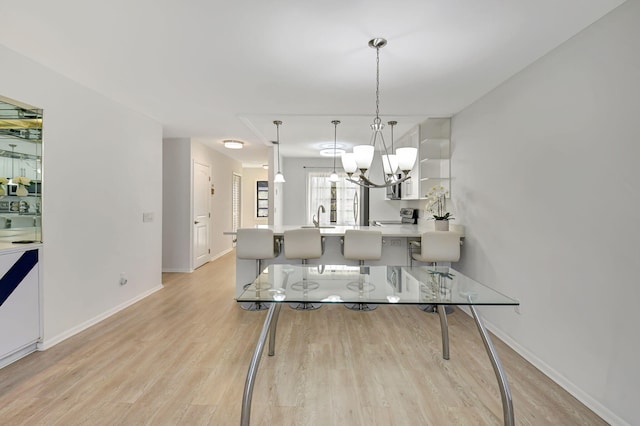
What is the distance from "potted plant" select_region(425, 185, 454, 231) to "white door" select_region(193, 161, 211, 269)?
4155mm

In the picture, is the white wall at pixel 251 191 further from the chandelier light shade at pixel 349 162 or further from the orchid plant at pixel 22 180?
the chandelier light shade at pixel 349 162

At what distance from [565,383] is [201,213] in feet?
19.1

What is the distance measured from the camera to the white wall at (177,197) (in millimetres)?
5633

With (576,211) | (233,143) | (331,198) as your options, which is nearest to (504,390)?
(576,211)

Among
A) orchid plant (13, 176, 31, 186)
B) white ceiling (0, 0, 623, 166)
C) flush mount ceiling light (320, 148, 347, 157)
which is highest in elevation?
white ceiling (0, 0, 623, 166)

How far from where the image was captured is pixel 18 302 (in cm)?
250

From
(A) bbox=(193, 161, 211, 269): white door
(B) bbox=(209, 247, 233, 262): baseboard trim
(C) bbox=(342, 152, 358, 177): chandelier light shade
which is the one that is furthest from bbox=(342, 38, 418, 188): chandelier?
(B) bbox=(209, 247, 233, 262): baseboard trim

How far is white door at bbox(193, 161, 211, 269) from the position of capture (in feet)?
19.4

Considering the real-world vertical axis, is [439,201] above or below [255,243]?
above

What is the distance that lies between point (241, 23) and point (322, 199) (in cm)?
559

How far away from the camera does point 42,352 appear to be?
2699 mm

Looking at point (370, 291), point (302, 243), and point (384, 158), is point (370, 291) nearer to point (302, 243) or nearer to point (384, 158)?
point (384, 158)

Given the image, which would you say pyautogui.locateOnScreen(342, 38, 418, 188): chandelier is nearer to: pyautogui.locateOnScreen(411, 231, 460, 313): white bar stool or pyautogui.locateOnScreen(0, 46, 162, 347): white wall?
pyautogui.locateOnScreen(411, 231, 460, 313): white bar stool

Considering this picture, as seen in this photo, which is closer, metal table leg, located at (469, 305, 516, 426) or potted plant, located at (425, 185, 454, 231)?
metal table leg, located at (469, 305, 516, 426)
